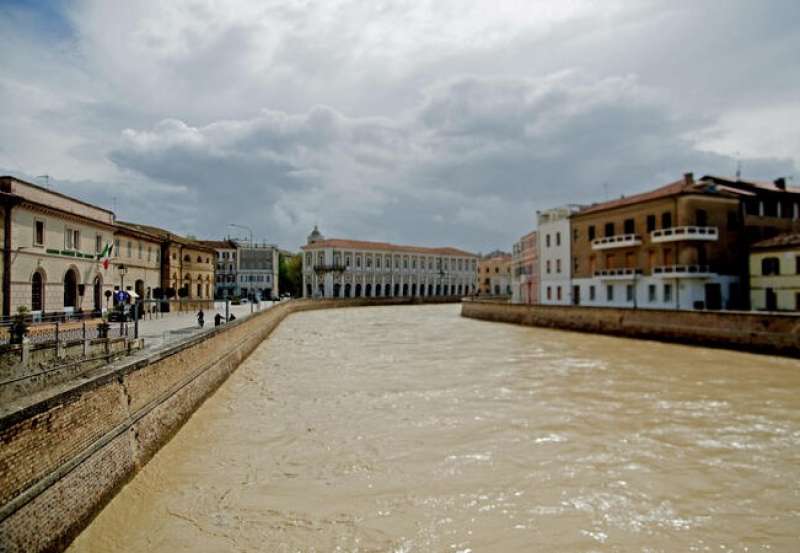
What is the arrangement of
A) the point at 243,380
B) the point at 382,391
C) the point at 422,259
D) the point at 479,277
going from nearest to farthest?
the point at 382,391
the point at 243,380
the point at 422,259
the point at 479,277

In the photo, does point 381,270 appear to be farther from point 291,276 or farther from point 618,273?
point 618,273

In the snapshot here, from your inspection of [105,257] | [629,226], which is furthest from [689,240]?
[105,257]

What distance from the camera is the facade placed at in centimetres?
3191

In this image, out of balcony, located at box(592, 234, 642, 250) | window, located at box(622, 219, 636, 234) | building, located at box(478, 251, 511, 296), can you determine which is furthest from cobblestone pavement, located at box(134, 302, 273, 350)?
building, located at box(478, 251, 511, 296)

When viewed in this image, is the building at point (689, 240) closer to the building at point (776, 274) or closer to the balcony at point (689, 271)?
the balcony at point (689, 271)

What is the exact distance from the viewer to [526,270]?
55.1 metres

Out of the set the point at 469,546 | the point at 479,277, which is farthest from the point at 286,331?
the point at 479,277

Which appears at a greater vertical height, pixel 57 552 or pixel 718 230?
pixel 718 230

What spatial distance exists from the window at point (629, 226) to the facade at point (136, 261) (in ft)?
110

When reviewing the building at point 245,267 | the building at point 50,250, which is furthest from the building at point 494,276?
the building at point 50,250

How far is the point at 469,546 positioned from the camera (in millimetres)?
7129

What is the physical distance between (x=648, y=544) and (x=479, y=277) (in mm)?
110591

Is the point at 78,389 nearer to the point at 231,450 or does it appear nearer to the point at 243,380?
the point at 231,450

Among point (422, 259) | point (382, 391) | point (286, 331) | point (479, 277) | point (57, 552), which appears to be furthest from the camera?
point (479, 277)
